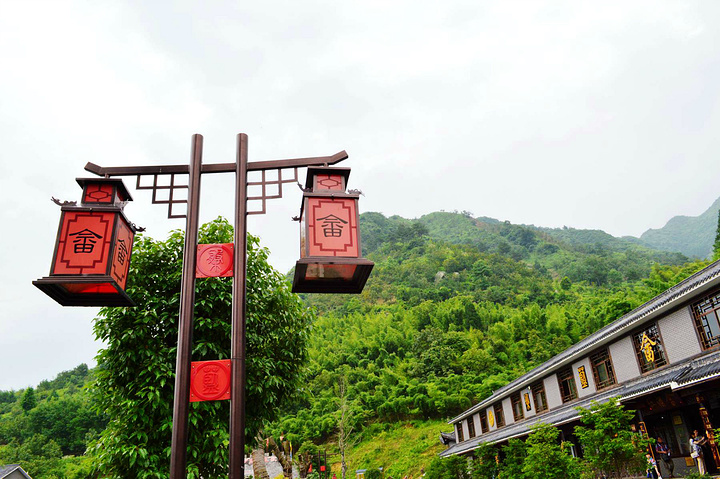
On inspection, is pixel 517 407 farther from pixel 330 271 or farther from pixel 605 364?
pixel 330 271

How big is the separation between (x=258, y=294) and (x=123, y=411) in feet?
8.66

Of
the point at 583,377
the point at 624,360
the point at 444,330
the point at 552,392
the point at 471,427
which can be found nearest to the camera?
the point at 624,360

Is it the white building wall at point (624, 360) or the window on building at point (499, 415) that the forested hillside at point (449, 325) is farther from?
the white building wall at point (624, 360)

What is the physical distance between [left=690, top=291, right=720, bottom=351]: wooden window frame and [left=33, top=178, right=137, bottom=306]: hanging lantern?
35.5 feet

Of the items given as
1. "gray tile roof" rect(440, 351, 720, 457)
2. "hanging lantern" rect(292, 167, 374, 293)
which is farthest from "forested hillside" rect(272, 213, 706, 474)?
"hanging lantern" rect(292, 167, 374, 293)

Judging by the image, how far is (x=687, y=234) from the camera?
127312 millimetres

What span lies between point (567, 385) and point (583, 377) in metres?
1.32

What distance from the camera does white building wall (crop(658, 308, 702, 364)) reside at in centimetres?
1038

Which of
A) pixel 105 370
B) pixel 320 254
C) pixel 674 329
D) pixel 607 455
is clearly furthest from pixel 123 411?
pixel 674 329

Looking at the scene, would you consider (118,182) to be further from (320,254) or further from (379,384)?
(379,384)

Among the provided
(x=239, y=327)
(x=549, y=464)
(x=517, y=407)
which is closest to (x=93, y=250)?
(x=239, y=327)

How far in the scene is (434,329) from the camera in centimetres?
4731

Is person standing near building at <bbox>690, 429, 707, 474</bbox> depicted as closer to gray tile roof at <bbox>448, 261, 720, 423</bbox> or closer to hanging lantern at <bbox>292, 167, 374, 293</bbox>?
gray tile roof at <bbox>448, 261, 720, 423</bbox>

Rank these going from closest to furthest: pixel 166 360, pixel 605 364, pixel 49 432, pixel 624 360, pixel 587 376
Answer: pixel 166 360, pixel 624 360, pixel 605 364, pixel 587 376, pixel 49 432
